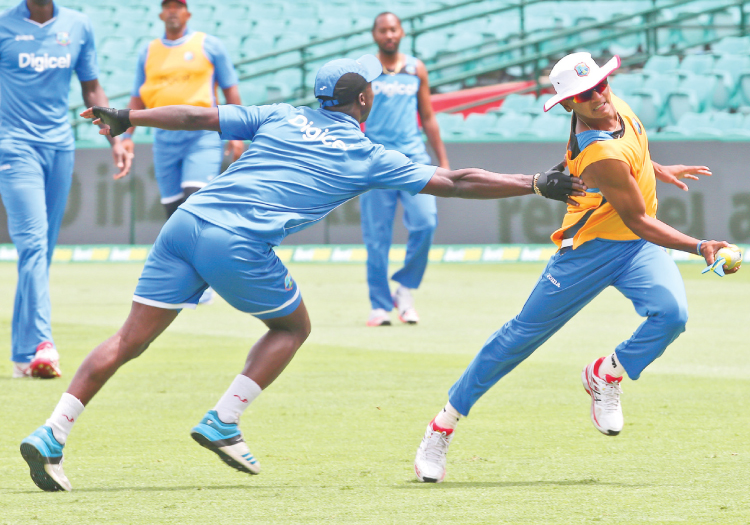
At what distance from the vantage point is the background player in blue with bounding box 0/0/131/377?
787 centimetres

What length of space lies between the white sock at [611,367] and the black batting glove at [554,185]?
1049 mm

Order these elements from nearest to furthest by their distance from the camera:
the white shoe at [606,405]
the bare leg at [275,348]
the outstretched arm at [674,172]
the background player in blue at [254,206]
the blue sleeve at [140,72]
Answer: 1. the background player in blue at [254,206]
2. the bare leg at [275,348]
3. the white shoe at [606,405]
4. the outstretched arm at [674,172]
5. the blue sleeve at [140,72]

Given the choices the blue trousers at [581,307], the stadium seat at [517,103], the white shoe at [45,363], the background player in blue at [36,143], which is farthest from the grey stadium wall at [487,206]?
the blue trousers at [581,307]

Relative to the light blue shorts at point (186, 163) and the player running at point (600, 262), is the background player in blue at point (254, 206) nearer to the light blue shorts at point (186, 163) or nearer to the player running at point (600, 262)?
the player running at point (600, 262)

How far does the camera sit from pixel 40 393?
24.0 ft

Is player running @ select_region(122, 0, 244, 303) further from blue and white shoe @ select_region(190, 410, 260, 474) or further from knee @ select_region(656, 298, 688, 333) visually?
knee @ select_region(656, 298, 688, 333)

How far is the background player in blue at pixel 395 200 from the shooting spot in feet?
34.2

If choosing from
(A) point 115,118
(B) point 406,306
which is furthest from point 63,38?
(B) point 406,306

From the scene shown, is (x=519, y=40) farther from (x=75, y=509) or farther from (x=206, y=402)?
(x=75, y=509)

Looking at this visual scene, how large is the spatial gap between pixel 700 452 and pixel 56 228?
4692mm

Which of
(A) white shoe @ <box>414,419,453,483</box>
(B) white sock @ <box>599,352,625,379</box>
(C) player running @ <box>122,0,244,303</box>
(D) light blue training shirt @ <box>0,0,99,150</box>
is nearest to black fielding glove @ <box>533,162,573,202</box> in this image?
(B) white sock @ <box>599,352,625,379</box>

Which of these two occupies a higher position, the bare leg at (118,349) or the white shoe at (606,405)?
the bare leg at (118,349)

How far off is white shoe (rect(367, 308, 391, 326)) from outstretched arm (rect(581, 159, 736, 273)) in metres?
5.35

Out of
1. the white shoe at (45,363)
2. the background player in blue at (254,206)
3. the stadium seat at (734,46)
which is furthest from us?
the stadium seat at (734,46)
